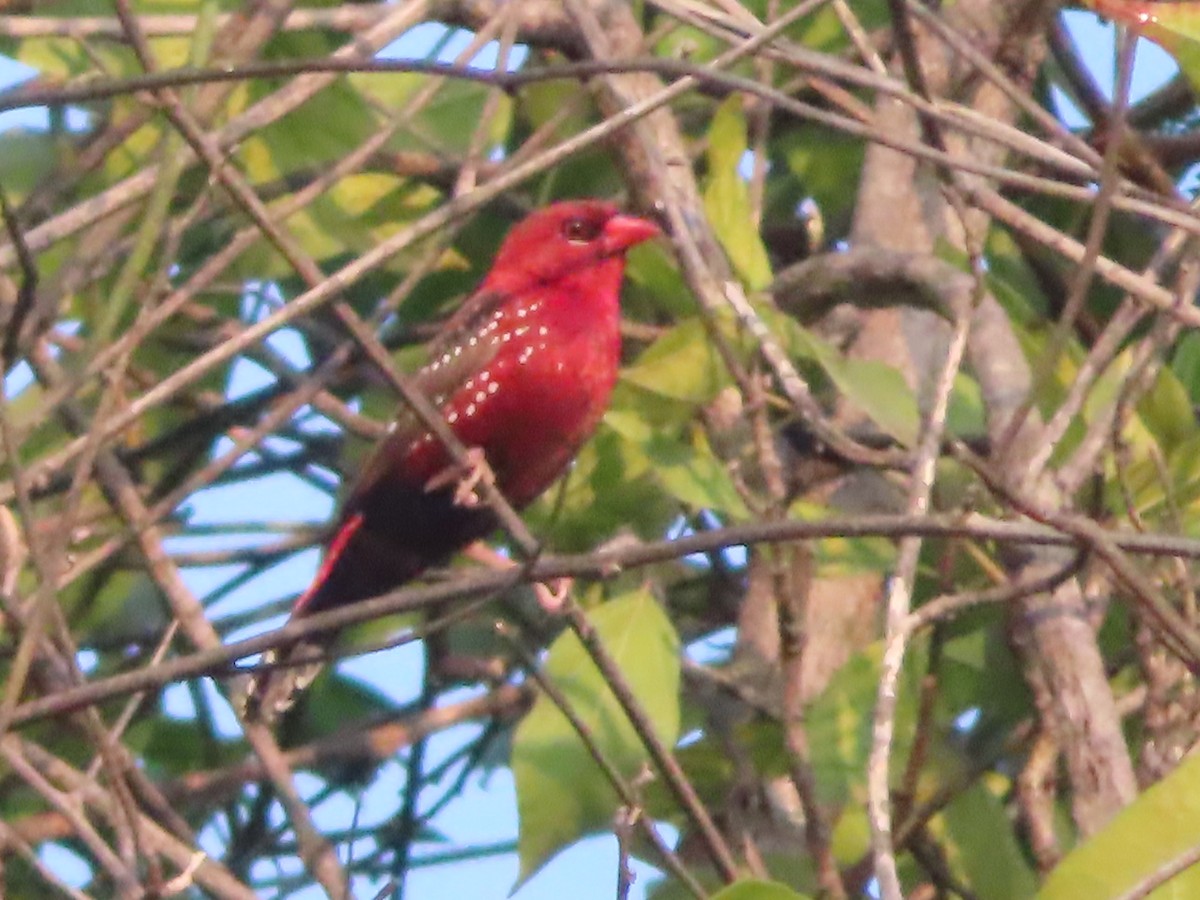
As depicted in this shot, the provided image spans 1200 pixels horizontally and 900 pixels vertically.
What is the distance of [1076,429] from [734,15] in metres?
0.74

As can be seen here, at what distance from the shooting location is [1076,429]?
3.18 meters

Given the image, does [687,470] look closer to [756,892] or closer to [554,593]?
[554,593]

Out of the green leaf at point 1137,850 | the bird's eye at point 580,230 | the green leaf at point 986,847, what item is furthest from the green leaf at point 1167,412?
the bird's eye at point 580,230

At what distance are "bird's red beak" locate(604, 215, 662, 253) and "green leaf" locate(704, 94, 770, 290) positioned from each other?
0.62m

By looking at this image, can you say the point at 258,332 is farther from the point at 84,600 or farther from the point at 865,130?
the point at 84,600

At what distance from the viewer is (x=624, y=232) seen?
4043 millimetres

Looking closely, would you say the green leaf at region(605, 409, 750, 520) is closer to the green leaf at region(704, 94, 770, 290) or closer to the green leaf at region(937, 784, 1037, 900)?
the green leaf at region(704, 94, 770, 290)

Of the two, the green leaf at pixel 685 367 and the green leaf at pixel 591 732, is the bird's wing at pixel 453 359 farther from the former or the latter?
the green leaf at pixel 591 732

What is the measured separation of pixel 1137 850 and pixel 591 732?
0.88m

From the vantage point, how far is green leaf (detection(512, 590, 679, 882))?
2.96 metres

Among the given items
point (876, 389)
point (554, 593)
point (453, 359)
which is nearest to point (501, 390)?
point (453, 359)

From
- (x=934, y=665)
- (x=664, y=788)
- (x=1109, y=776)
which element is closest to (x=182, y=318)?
(x=664, y=788)

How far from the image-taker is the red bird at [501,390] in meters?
3.89

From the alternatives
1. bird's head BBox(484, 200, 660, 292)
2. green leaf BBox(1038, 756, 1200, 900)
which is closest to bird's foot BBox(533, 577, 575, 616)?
bird's head BBox(484, 200, 660, 292)
